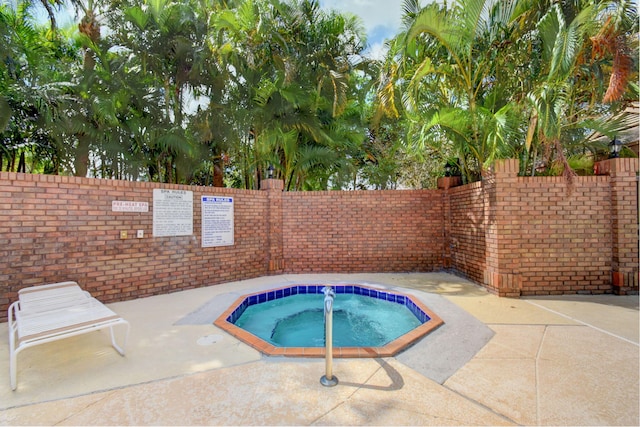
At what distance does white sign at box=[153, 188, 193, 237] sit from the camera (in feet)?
19.3

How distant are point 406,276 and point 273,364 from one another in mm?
5084

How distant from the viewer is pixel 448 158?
7.53 meters

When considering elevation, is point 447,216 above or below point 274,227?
above

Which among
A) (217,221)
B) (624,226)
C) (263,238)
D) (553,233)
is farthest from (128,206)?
(624,226)

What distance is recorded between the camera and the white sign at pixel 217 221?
6613 millimetres

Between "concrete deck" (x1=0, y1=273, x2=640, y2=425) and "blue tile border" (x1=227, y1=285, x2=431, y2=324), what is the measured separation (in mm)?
759

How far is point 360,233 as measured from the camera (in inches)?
310

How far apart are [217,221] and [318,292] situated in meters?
2.72

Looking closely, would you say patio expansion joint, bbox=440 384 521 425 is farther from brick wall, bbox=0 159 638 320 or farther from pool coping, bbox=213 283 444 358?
brick wall, bbox=0 159 638 320

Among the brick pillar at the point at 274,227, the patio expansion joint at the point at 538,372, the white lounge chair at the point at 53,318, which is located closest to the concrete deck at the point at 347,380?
the patio expansion joint at the point at 538,372

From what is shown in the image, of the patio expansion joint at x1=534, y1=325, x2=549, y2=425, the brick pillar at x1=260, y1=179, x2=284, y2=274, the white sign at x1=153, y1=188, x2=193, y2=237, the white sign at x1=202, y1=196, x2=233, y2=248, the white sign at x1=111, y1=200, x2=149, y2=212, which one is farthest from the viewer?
the brick pillar at x1=260, y1=179, x2=284, y2=274

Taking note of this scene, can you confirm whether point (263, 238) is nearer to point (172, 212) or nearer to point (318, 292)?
point (318, 292)

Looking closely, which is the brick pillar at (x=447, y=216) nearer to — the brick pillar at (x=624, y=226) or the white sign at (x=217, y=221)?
the brick pillar at (x=624, y=226)

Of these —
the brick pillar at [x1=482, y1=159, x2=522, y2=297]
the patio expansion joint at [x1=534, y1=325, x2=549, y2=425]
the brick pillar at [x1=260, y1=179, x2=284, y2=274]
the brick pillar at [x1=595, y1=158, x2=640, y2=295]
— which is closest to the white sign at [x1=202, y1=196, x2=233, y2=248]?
the brick pillar at [x1=260, y1=179, x2=284, y2=274]
